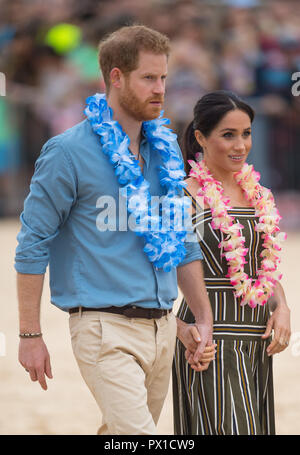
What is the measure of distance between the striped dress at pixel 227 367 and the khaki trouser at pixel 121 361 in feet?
1.53

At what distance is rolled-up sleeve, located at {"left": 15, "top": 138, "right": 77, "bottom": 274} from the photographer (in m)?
3.08

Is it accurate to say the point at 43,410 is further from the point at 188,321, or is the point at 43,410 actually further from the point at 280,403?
the point at 188,321

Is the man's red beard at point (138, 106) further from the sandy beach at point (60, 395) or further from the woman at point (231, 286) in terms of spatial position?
the sandy beach at point (60, 395)

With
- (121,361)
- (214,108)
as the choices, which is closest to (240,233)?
(214,108)

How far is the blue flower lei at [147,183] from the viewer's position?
324cm

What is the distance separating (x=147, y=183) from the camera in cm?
338

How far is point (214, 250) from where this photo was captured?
380cm

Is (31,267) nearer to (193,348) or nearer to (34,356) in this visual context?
(34,356)

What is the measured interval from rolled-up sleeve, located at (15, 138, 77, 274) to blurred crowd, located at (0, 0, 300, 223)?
15667 mm

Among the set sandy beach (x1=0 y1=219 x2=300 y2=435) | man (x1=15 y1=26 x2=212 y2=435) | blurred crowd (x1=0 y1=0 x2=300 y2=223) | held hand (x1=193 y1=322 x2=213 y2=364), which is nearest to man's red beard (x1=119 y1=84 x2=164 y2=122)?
man (x1=15 y1=26 x2=212 y2=435)

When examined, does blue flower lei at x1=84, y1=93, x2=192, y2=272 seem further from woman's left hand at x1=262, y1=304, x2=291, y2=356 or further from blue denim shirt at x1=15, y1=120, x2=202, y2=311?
woman's left hand at x1=262, y1=304, x2=291, y2=356

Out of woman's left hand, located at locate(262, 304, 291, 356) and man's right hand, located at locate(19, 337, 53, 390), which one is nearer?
man's right hand, located at locate(19, 337, 53, 390)

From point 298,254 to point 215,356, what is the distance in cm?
1140

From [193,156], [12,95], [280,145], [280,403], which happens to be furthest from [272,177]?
[193,156]
